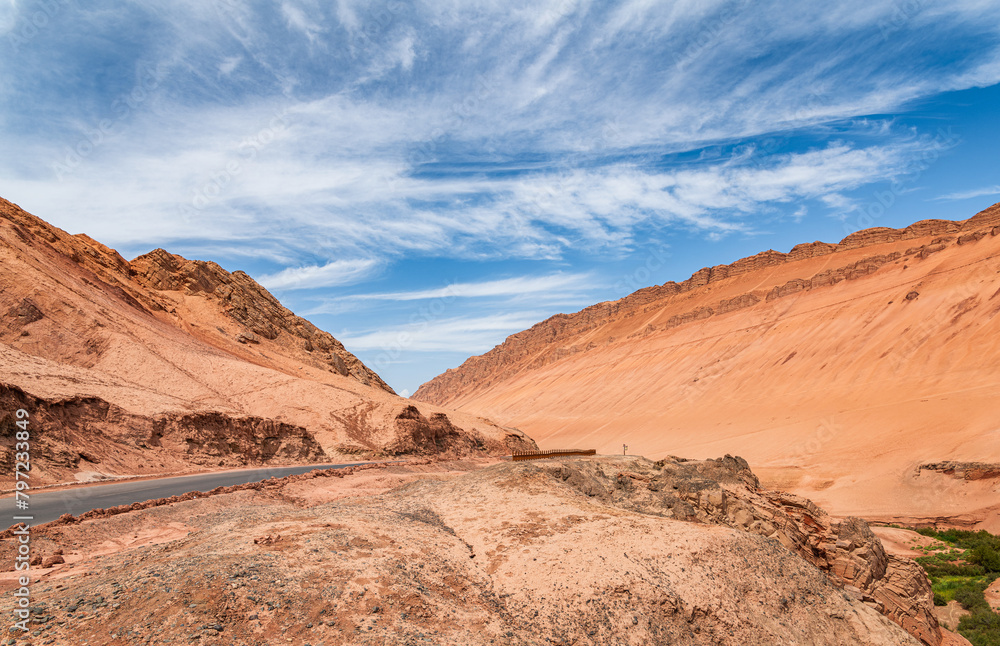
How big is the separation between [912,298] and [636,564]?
55.7 metres

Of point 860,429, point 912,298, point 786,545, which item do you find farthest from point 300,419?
point 912,298

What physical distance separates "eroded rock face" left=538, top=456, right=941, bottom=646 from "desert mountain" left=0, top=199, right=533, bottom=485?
14378 mm

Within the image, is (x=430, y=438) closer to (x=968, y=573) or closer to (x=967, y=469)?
(x=968, y=573)

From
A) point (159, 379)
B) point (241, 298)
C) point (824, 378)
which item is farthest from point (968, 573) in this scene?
point (241, 298)

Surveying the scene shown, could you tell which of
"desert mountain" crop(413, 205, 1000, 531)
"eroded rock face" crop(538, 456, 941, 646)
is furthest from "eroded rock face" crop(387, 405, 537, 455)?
"eroded rock face" crop(538, 456, 941, 646)

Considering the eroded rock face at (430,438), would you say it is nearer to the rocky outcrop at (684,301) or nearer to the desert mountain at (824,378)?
the desert mountain at (824,378)

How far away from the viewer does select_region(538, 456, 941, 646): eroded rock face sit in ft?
32.6

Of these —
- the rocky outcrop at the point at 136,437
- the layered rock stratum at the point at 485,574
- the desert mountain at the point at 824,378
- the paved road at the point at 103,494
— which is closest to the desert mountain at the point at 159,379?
the rocky outcrop at the point at 136,437

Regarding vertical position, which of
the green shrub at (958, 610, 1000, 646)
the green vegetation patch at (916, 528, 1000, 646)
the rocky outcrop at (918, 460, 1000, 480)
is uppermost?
the rocky outcrop at (918, 460, 1000, 480)

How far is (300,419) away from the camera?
3002cm

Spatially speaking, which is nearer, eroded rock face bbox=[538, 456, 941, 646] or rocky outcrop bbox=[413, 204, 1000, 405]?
eroded rock face bbox=[538, 456, 941, 646]

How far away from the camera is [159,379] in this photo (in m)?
28.6
